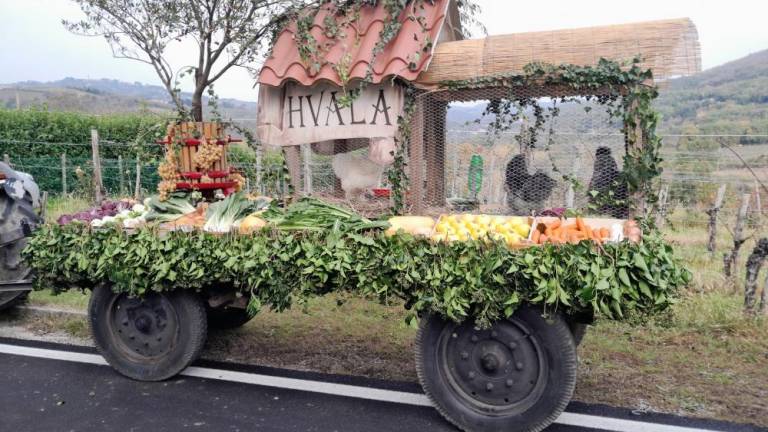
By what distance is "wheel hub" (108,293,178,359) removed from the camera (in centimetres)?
458

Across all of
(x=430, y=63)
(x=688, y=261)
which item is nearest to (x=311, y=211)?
(x=430, y=63)

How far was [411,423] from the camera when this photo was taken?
12.7ft

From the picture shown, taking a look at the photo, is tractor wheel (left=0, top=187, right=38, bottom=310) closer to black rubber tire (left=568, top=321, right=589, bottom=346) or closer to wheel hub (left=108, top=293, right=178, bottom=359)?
wheel hub (left=108, top=293, right=178, bottom=359)

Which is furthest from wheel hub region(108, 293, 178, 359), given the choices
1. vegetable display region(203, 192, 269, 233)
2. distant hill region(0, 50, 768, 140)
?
distant hill region(0, 50, 768, 140)

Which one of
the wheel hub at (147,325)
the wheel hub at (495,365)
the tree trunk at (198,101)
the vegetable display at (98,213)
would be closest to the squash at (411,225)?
the wheel hub at (495,365)

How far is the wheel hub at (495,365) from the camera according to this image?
369cm

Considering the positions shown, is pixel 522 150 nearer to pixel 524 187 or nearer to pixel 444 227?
pixel 524 187

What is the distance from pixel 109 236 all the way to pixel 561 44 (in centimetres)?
366

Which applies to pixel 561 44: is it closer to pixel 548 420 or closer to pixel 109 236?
pixel 548 420

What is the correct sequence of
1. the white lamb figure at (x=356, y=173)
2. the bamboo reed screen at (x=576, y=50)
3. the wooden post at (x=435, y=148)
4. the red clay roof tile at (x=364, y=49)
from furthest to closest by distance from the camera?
the white lamb figure at (x=356, y=173) < the wooden post at (x=435, y=148) < the red clay roof tile at (x=364, y=49) < the bamboo reed screen at (x=576, y=50)

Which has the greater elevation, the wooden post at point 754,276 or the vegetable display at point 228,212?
the vegetable display at point 228,212

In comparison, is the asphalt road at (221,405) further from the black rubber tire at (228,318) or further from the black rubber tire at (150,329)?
the black rubber tire at (228,318)

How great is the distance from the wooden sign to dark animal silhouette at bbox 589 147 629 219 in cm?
158

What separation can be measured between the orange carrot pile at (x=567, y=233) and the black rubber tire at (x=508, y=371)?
46cm
